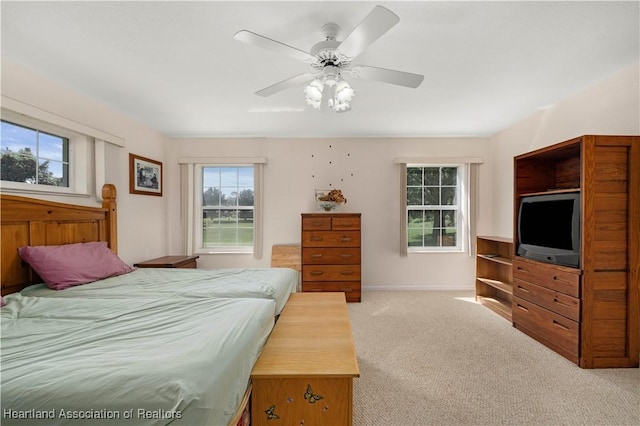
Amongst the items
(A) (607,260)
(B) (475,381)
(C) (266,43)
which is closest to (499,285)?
(A) (607,260)

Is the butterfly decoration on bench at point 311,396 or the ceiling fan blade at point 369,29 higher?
the ceiling fan blade at point 369,29

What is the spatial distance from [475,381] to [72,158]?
4282 mm

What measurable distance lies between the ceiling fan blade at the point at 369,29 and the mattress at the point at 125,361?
1.63 m

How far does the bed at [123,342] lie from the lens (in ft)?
2.84

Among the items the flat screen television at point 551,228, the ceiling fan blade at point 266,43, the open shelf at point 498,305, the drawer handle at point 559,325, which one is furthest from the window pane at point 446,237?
the ceiling fan blade at point 266,43

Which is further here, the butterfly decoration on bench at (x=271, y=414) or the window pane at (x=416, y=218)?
the window pane at (x=416, y=218)

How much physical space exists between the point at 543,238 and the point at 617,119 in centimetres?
121

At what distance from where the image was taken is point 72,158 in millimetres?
2971

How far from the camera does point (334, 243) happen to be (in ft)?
13.1

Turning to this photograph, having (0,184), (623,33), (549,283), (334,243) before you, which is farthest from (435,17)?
(0,184)

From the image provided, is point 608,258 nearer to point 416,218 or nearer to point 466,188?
point 466,188

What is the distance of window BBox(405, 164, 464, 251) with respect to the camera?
4676 mm

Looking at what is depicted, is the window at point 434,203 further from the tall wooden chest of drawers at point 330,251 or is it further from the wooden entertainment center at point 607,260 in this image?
the wooden entertainment center at point 607,260

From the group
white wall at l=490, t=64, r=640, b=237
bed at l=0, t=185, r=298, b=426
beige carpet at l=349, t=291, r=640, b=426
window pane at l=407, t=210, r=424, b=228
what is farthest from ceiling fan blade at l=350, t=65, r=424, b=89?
window pane at l=407, t=210, r=424, b=228
